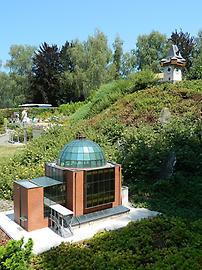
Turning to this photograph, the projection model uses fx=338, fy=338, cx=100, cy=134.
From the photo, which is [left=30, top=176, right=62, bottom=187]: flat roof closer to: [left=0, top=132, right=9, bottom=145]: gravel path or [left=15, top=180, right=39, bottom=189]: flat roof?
[left=15, top=180, right=39, bottom=189]: flat roof

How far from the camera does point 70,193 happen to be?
32.3ft

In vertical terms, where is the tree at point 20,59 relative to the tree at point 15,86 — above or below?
above

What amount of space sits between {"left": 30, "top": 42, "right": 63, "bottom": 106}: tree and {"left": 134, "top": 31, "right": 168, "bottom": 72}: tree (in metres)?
13.2

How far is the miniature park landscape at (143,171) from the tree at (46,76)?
938 inches

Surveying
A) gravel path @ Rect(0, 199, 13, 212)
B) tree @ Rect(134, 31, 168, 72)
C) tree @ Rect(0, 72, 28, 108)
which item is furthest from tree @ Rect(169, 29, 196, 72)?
gravel path @ Rect(0, 199, 13, 212)

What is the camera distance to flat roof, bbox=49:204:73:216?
29.8 ft

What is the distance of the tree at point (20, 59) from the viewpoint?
58188 millimetres

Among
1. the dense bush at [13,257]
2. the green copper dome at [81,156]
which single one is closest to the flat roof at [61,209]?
the green copper dome at [81,156]

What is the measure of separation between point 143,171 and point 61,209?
216 inches

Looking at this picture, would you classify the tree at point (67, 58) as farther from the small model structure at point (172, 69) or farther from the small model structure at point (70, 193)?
the small model structure at point (70, 193)

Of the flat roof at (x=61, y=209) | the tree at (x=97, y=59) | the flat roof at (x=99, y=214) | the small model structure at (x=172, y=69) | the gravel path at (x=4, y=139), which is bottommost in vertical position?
the flat roof at (x=99, y=214)

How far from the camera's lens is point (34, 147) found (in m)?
17.8

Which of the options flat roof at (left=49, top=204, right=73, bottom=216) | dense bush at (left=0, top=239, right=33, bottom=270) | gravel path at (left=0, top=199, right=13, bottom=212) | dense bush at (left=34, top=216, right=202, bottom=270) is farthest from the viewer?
gravel path at (left=0, top=199, right=13, bottom=212)

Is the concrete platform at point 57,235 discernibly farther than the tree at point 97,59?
No
